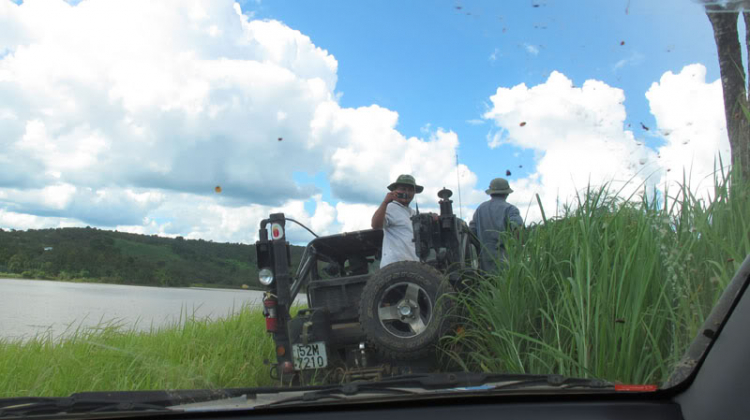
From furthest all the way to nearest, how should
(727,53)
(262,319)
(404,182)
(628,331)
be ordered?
(262,319), (404,182), (628,331), (727,53)

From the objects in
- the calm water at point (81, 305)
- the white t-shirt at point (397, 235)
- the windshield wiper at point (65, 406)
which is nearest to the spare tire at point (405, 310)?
the calm water at point (81, 305)

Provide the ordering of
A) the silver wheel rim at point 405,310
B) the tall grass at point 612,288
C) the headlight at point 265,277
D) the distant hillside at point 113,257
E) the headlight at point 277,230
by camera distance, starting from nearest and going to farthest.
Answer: the tall grass at point 612,288 < the distant hillside at point 113,257 < the silver wheel rim at point 405,310 < the headlight at point 277,230 < the headlight at point 265,277

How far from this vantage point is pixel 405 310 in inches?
134

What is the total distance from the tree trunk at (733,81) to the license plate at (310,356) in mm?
2266

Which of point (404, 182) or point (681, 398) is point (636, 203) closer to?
point (681, 398)

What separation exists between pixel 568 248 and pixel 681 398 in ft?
3.14

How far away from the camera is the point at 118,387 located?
2080 millimetres

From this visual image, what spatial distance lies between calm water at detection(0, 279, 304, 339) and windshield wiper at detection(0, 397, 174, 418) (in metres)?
0.55

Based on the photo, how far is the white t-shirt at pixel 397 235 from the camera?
4719 millimetres

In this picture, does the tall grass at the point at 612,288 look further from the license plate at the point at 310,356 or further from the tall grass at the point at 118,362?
the tall grass at the point at 118,362

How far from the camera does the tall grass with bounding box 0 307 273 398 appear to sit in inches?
83.7

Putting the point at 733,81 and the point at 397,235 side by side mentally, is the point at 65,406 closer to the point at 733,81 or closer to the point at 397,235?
the point at 733,81

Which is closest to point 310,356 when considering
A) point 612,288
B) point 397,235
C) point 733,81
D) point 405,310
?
point 405,310

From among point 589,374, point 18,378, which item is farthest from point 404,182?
point 18,378
